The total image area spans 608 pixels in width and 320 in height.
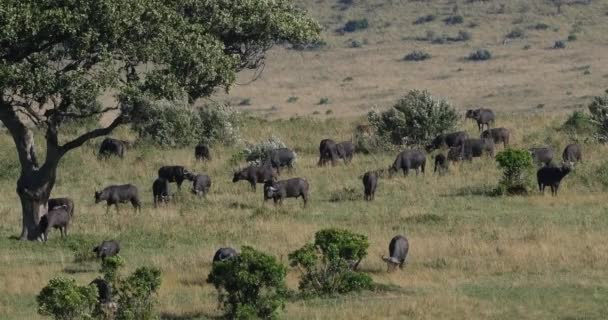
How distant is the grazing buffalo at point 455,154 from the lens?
129 feet

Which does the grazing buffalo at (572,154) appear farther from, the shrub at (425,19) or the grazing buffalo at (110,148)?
the shrub at (425,19)

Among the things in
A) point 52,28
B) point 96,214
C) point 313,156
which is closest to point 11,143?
point 313,156

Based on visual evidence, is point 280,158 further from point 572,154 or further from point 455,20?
point 455,20

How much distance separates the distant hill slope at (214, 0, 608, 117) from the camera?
79000 millimetres

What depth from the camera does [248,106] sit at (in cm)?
8250

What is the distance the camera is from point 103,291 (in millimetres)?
20688

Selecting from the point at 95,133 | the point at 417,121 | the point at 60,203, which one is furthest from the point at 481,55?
the point at 95,133

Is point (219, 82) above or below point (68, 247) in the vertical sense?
above

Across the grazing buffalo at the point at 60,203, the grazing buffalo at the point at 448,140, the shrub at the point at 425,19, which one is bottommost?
the grazing buffalo at the point at 60,203

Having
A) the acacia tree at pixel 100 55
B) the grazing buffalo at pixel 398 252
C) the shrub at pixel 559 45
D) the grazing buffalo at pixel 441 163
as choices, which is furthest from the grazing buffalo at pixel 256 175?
the shrub at pixel 559 45

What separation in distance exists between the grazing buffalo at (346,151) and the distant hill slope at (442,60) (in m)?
22.4

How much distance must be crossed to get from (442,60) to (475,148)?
59477 millimetres

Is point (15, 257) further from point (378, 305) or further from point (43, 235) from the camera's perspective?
point (378, 305)

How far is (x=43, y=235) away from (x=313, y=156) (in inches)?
649
